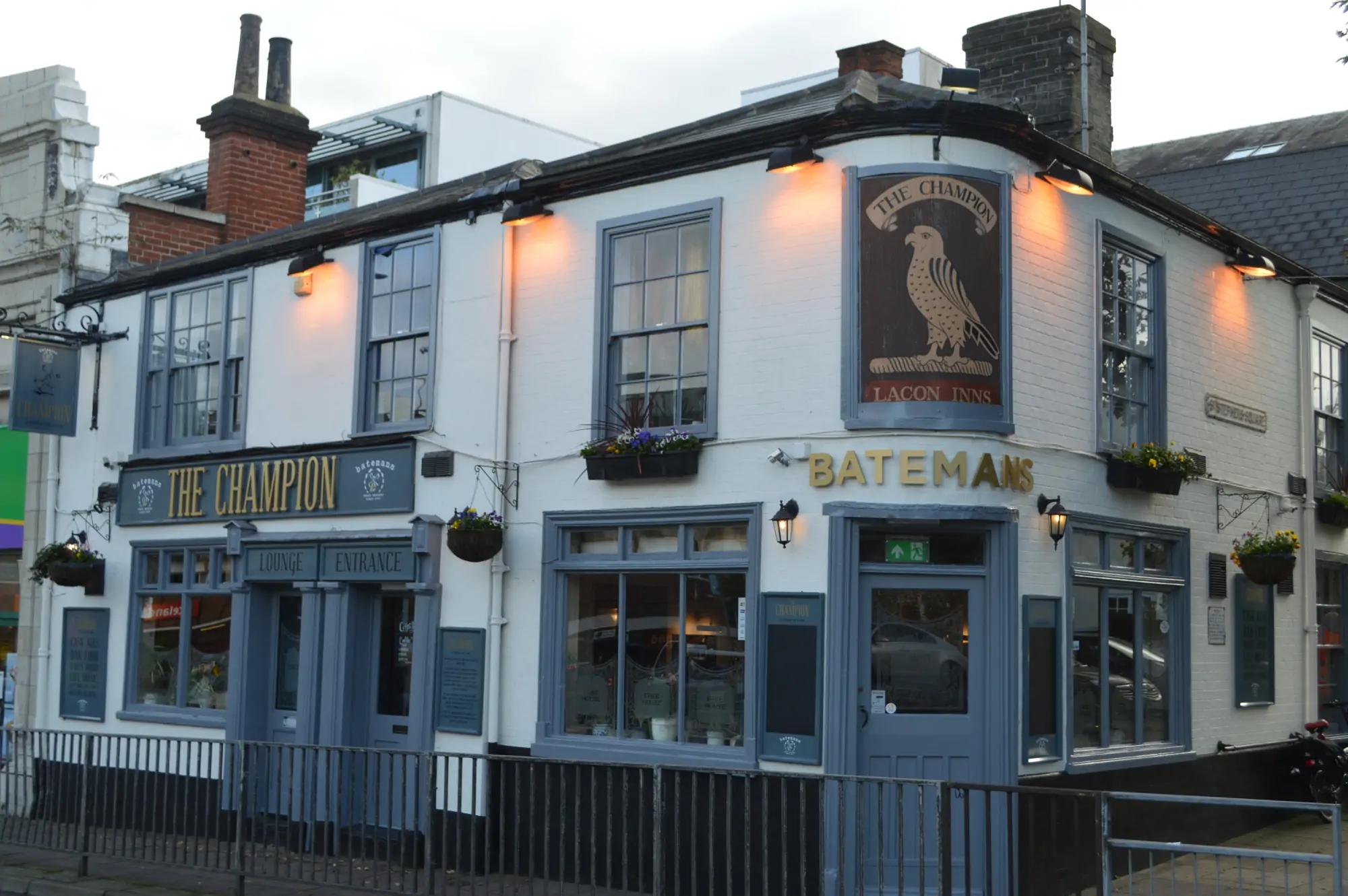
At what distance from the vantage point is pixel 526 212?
12945mm

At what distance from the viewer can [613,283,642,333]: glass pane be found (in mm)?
12500

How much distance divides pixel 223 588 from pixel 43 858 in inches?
122

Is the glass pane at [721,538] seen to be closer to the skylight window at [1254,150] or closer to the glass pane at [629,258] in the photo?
the glass pane at [629,258]

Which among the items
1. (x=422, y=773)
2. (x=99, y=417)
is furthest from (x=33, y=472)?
(x=422, y=773)

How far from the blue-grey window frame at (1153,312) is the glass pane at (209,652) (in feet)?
29.4

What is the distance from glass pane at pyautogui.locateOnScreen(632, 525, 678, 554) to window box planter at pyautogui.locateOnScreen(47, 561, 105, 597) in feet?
23.2

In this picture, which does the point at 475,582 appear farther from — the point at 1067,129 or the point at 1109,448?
the point at 1067,129

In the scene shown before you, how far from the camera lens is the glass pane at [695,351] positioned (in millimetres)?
12102

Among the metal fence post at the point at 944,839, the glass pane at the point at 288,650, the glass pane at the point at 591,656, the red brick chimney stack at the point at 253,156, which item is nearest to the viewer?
the metal fence post at the point at 944,839

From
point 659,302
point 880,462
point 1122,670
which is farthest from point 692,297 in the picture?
point 1122,670

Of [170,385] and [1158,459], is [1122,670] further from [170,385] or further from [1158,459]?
[170,385]

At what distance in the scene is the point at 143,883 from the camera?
12.0 m

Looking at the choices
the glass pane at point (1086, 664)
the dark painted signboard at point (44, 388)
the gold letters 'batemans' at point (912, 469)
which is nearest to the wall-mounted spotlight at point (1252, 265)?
the glass pane at point (1086, 664)

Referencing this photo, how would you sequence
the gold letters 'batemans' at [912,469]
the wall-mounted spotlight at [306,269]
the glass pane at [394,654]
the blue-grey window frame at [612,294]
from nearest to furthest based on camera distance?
1. the gold letters 'batemans' at [912,469]
2. the blue-grey window frame at [612,294]
3. the glass pane at [394,654]
4. the wall-mounted spotlight at [306,269]
